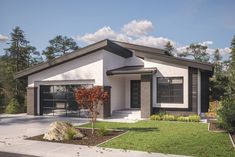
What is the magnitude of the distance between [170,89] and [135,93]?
4152 millimetres

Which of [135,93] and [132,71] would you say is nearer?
[132,71]

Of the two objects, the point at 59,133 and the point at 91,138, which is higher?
the point at 59,133

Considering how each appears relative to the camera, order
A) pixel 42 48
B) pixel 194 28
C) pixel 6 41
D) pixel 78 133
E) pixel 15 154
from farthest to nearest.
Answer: pixel 42 48
pixel 6 41
pixel 194 28
pixel 78 133
pixel 15 154

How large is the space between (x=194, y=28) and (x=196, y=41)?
28.3 m

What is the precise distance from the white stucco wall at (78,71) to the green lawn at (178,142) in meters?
6.92

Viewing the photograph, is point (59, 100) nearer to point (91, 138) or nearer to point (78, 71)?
point (78, 71)

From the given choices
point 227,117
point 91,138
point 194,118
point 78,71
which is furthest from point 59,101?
point 227,117

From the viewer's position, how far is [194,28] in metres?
22.7

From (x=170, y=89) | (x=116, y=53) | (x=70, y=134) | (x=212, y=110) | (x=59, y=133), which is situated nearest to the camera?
(x=70, y=134)

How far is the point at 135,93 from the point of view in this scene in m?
21.5

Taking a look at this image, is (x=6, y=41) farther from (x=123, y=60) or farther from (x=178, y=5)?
(x=178, y=5)

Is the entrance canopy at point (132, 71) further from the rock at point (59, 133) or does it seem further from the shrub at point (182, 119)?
the rock at point (59, 133)

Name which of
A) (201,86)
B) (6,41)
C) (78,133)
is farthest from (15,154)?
(6,41)

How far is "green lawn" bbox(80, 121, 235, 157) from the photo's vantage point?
862cm
